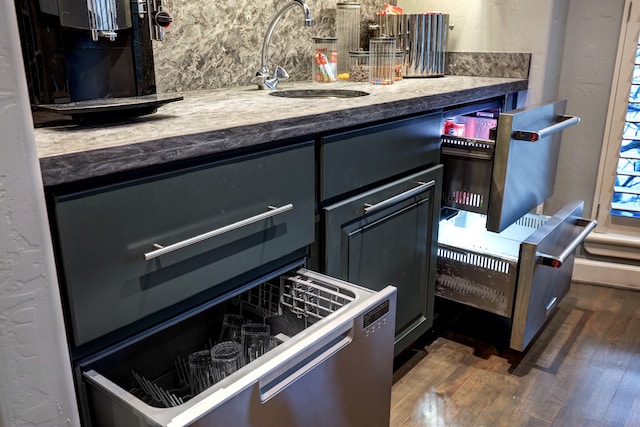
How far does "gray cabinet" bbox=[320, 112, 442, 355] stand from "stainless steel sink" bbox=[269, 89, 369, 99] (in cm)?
24

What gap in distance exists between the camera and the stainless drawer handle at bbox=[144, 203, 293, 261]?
2.80 feet

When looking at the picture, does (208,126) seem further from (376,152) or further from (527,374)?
(527,374)

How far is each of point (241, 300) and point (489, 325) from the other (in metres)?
1.13

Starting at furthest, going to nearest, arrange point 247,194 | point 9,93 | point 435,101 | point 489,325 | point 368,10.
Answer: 1. point 368,10
2. point 489,325
3. point 435,101
4. point 247,194
5. point 9,93

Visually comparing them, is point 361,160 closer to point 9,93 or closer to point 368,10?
point 9,93

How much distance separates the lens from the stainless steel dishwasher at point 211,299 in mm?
779

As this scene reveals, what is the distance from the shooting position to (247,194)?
1013 mm

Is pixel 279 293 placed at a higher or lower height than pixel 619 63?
lower

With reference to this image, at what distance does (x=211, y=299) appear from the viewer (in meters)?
1.03

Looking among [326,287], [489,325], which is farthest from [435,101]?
[489,325]

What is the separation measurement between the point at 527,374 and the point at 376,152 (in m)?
0.95

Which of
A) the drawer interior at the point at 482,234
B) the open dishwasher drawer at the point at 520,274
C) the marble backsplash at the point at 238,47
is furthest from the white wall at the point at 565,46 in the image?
the open dishwasher drawer at the point at 520,274

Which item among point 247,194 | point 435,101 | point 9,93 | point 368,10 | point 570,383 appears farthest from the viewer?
point 368,10

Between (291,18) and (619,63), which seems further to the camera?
(619,63)
